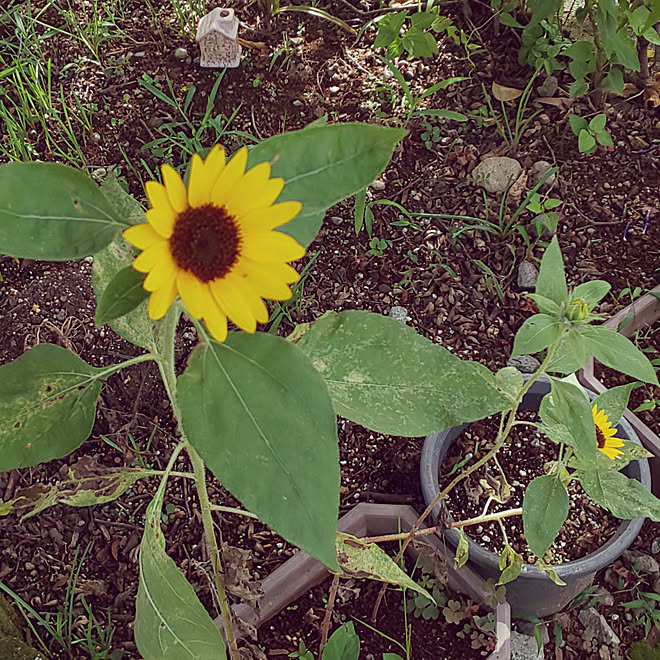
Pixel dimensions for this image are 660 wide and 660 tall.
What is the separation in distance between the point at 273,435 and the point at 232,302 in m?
0.12

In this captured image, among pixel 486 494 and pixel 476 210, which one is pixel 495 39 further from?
pixel 486 494

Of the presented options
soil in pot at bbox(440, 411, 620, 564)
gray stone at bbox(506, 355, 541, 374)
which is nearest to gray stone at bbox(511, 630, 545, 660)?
soil in pot at bbox(440, 411, 620, 564)

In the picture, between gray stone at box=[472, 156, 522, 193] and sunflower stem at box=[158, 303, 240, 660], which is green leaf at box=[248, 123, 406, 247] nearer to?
sunflower stem at box=[158, 303, 240, 660]

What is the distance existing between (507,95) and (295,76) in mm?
566

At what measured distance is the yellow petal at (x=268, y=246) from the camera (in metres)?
0.64

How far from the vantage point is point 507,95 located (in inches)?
79.7

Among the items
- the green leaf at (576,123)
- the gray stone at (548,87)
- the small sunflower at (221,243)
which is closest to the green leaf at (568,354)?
the small sunflower at (221,243)

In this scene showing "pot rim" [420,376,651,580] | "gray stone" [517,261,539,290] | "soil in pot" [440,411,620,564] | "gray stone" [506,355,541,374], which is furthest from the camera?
"gray stone" [517,261,539,290]

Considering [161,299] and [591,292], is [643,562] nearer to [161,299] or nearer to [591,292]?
[591,292]

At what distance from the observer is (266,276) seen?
25.6 inches

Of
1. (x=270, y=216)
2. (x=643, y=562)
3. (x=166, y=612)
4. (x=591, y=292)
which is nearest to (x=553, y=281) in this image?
(x=591, y=292)

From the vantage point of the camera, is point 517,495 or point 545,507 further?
point 517,495

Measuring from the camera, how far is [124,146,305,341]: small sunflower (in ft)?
2.02

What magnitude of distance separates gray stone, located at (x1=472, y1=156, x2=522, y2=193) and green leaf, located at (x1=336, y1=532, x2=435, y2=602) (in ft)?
3.73
